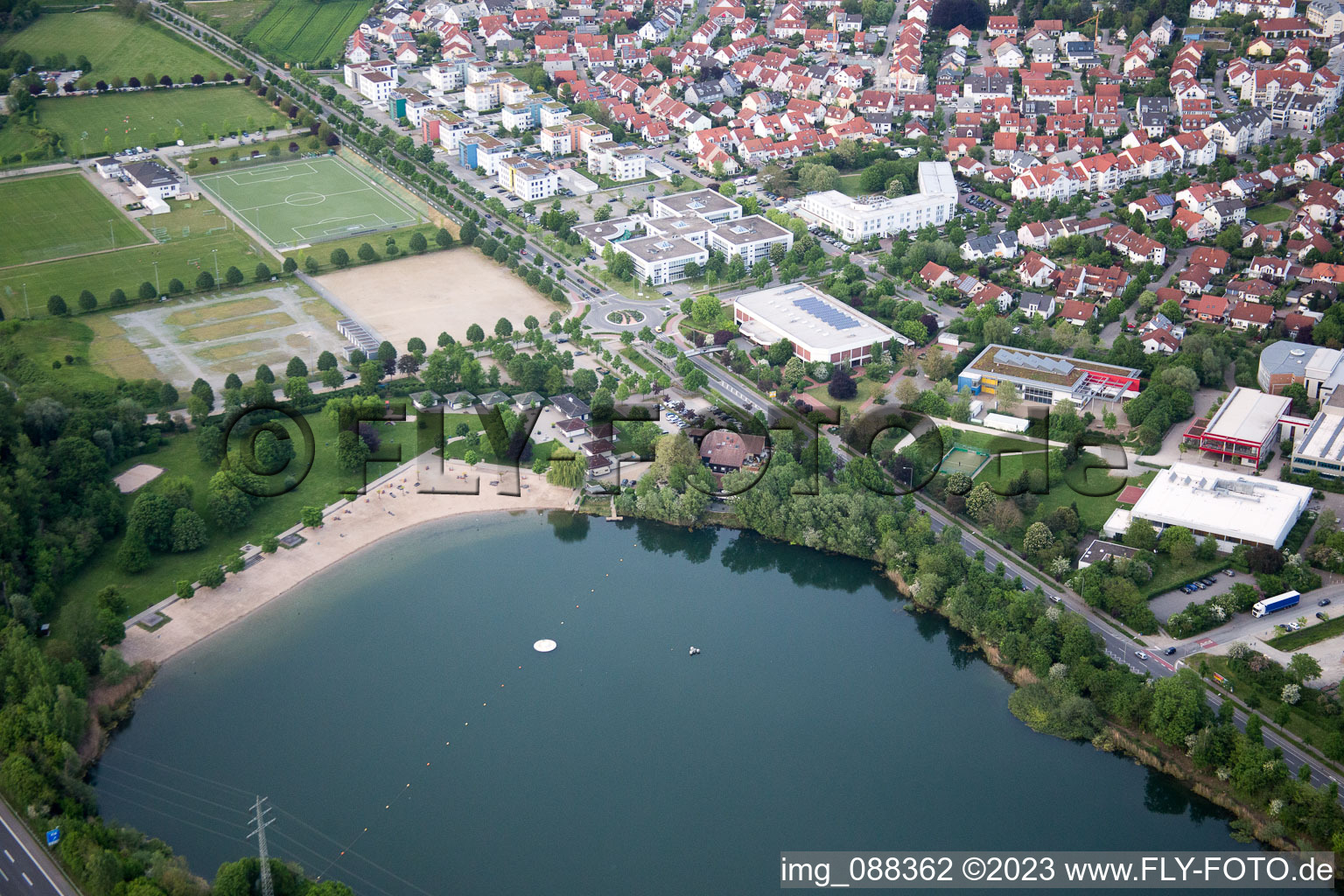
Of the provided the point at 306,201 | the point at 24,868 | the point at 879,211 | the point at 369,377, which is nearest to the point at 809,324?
the point at 879,211

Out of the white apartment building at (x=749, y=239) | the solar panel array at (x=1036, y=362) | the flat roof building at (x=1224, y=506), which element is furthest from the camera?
the white apartment building at (x=749, y=239)

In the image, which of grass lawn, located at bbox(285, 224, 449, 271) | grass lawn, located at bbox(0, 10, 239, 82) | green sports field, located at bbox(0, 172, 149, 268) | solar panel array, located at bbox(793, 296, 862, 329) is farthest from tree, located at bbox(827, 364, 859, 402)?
grass lawn, located at bbox(0, 10, 239, 82)

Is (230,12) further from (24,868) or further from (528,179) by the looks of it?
(24,868)

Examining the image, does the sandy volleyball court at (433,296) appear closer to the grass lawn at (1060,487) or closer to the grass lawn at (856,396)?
the grass lawn at (856,396)

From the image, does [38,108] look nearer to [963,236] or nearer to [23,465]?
[23,465]

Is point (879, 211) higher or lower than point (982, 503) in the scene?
higher

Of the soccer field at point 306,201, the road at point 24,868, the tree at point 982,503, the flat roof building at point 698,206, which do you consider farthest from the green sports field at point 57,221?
the tree at point 982,503
